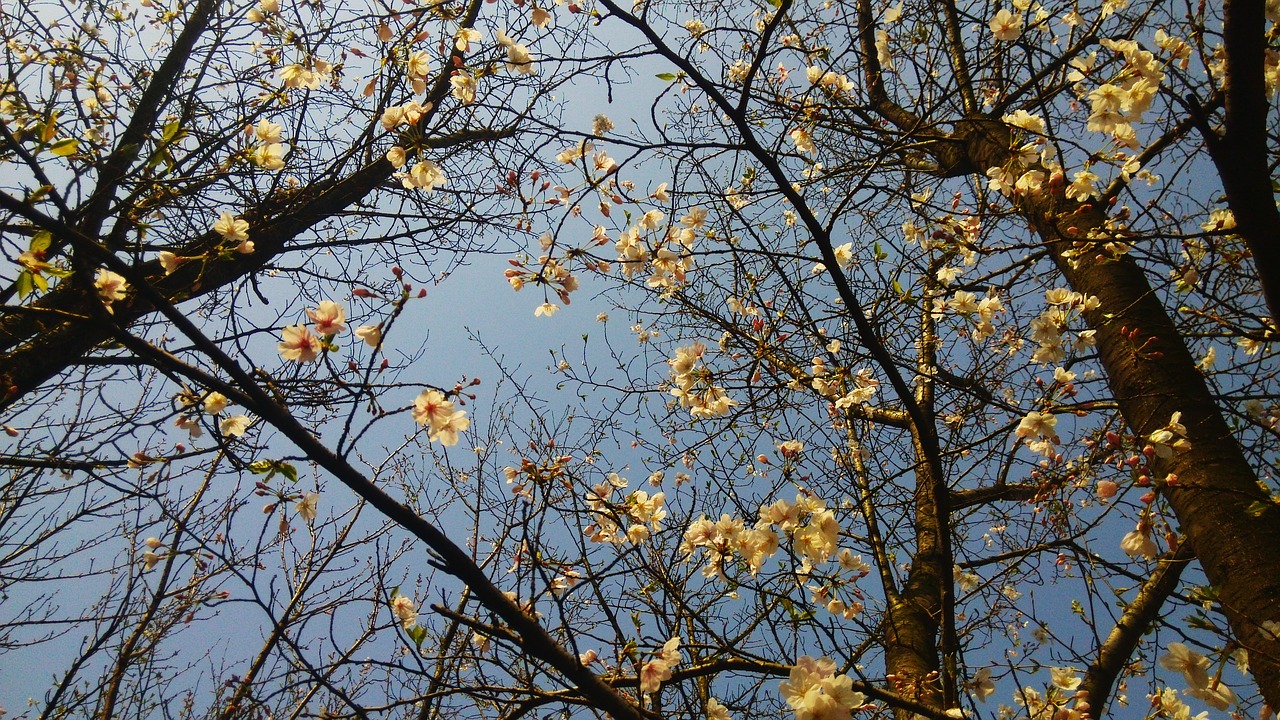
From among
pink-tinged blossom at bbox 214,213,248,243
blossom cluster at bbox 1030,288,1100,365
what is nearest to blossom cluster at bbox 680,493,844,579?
blossom cluster at bbox 1030,288,1100,365

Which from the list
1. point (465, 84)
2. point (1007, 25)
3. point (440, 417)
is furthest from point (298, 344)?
point (1007, 25)

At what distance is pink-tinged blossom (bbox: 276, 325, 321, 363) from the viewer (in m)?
1.71

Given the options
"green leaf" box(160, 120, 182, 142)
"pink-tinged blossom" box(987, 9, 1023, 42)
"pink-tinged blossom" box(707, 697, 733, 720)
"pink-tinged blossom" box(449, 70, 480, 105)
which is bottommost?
"pink-tinged blossom" box(707, 697, 733, 720)

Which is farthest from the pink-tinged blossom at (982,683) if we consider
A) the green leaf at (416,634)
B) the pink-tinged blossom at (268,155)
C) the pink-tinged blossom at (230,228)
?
the pink-tinged blossom at (268,155)

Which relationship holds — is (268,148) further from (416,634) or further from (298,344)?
(416,634)

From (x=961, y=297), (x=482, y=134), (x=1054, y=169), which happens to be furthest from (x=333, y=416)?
(x=1054, y=169)

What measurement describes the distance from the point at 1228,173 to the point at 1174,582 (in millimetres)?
2001

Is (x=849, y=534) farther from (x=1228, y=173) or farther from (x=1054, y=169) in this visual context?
(x=1228, y=173)

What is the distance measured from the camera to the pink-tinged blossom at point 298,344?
1714 mm

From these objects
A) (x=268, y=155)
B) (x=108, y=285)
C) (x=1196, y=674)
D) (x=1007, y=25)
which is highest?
(x=1007, y=25)

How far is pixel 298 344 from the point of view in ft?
5.70

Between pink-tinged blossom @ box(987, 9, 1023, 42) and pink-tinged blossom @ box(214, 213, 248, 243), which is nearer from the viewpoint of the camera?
pink-tinged blossom @ box(214, 213, 248, 243)

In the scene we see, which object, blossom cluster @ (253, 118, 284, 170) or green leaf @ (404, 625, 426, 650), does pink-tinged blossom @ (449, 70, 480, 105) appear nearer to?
blossom cluster @ (253, 118, 284, 170)

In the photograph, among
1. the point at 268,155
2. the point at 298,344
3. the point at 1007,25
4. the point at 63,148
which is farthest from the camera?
the point at 1007,25
